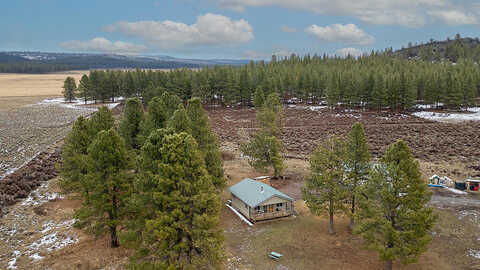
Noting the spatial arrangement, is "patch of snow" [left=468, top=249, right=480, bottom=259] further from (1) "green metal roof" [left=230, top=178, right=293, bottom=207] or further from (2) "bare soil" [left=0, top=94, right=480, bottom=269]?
(1) "green metal roof" [left=230, top=178, right=293, bottom=207]

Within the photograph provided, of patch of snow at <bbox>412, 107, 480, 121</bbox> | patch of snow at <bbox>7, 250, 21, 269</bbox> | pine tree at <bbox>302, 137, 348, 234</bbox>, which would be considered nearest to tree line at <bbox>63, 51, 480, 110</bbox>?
patch of snow at <bbox>412, 107, 480, 121</bbox>

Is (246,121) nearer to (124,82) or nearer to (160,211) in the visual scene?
(124,82)

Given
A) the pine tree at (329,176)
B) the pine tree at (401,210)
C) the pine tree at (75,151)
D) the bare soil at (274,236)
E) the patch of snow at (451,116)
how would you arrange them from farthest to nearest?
the patch of snow at (451,116)
the pine tree at (75,151)
the pine tree at (329,176)
the bare soil at (274,236)
the pine tree at (401,210)

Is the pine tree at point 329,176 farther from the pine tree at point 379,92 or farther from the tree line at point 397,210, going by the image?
the pine tree at point 379,92

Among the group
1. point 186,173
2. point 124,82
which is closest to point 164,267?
point 186,173

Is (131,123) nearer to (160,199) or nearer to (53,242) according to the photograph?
(53,242)

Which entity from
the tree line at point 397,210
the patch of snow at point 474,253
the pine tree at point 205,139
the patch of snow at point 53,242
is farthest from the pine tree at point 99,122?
the patch of snow at point 474,253

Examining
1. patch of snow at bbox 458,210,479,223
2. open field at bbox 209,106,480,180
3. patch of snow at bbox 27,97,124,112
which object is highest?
patch of snow at bbox 27,97,124,112

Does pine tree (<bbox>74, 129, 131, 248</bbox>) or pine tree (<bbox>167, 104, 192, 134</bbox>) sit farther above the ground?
pine tree (<bbox>167, 104, 192, 134</bbox>)
